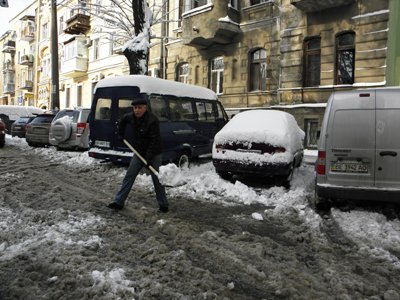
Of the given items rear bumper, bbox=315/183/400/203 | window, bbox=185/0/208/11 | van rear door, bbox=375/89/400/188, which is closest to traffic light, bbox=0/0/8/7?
rear bumper, bbox=315/183/400/203

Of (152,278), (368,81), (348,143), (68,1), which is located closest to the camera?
(152,278)

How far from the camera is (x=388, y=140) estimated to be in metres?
5.75

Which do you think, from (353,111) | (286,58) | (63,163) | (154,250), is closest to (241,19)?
(286,58)

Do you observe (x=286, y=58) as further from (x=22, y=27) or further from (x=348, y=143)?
(x=22, y=27)

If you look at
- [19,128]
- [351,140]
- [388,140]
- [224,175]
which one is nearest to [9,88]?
[19,128]

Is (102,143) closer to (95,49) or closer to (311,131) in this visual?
(311,131)

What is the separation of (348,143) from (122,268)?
388 centimetres

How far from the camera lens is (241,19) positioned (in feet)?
63.6

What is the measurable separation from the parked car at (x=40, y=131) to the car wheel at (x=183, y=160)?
7883mm

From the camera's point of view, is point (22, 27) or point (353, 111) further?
point (22, 27)

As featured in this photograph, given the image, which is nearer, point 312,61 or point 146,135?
point 146,135

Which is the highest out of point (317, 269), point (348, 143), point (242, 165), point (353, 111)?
point (353, 111)

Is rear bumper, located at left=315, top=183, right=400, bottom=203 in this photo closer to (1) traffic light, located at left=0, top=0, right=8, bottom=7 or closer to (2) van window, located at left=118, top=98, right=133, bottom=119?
(2) van window, located at left=118, top=98, right=133, bottom=119

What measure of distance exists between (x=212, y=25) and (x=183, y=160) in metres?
10.7
